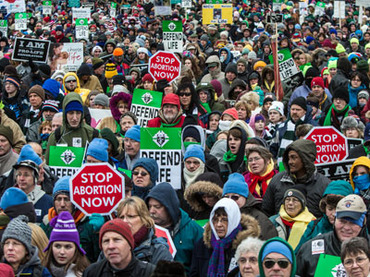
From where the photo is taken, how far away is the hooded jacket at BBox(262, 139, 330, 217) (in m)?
8.02

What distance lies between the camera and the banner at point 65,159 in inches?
362

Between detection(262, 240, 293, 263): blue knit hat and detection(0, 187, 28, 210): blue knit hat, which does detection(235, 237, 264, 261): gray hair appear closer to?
detection(262, 240, 293, 263): blue knit hat

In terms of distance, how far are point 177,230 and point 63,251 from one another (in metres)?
1.14

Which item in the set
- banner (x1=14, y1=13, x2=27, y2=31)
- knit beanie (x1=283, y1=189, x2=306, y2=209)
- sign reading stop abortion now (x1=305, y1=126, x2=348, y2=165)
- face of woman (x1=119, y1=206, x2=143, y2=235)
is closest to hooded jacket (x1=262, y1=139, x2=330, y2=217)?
knit beanie (x1=283, y1=189, x2=306, y2=209)

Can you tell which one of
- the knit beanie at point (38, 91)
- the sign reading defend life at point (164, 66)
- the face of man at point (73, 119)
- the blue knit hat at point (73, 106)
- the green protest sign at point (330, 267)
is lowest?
the green protest sign at point (330, 267)

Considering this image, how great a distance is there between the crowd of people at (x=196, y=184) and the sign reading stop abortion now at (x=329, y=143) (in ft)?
0.63

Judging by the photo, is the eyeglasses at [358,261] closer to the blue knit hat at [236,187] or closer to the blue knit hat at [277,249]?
the blue knit hat at [277,249]

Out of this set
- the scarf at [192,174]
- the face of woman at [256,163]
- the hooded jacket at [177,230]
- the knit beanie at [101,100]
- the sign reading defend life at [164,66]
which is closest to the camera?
the hooded jacket at [177,230]

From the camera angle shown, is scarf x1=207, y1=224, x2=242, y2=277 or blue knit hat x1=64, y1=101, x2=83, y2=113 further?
blue knit hat x1=64, y1=101, x2=83, y2=113

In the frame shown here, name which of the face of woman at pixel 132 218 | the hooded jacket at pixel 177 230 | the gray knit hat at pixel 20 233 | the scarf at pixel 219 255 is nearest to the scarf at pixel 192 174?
the hooded jacket at pixel 177 230

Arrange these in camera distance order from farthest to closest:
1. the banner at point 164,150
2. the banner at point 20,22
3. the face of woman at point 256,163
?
the banner at point 20,22, the banner at point 164,150, the face of woman at point 256,163

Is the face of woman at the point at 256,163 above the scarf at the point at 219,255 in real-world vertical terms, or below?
above

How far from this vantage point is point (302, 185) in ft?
26.6

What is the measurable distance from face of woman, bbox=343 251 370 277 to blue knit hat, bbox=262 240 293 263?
0.45 m
